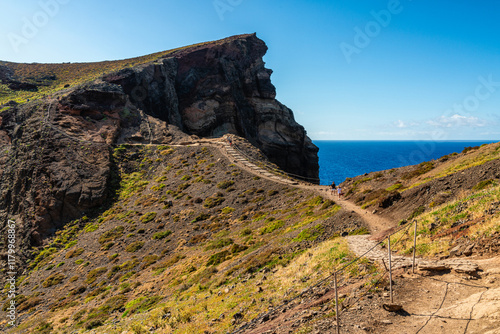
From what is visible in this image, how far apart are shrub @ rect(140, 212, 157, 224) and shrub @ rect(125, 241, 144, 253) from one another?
5.02m

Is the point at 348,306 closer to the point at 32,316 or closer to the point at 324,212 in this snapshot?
the point at 324,212

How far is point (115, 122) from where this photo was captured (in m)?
64.6

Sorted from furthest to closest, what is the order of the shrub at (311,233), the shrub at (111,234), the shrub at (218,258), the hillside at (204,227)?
the shrub at (111,234) < the shrub at (218,258) < the shrub at (311,233) < the hillside at (204,227)

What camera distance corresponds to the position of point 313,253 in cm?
1862

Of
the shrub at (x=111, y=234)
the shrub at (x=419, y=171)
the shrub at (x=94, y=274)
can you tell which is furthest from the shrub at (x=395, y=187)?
the shrub at (x=111, y=234)

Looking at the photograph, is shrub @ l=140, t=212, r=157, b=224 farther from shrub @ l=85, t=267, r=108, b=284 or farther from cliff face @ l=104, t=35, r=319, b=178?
cliff face @ l=104, t=35, r=319, b=178

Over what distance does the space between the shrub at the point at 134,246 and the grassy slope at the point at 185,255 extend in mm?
159

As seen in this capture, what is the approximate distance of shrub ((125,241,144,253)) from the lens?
1350 inches

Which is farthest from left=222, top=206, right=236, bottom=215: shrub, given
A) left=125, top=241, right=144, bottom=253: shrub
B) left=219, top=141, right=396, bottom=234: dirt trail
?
left=125, top=241, right=144, bottom=253: shrub

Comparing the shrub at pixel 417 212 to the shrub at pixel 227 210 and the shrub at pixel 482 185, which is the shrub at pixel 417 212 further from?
the shrub at pixel 227 210

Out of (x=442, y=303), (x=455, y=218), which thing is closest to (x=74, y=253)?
(x=442, y=303)

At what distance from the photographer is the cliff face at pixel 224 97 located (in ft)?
260

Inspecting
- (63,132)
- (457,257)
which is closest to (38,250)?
(63,132)

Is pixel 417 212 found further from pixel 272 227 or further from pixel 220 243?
pixel 220 243
